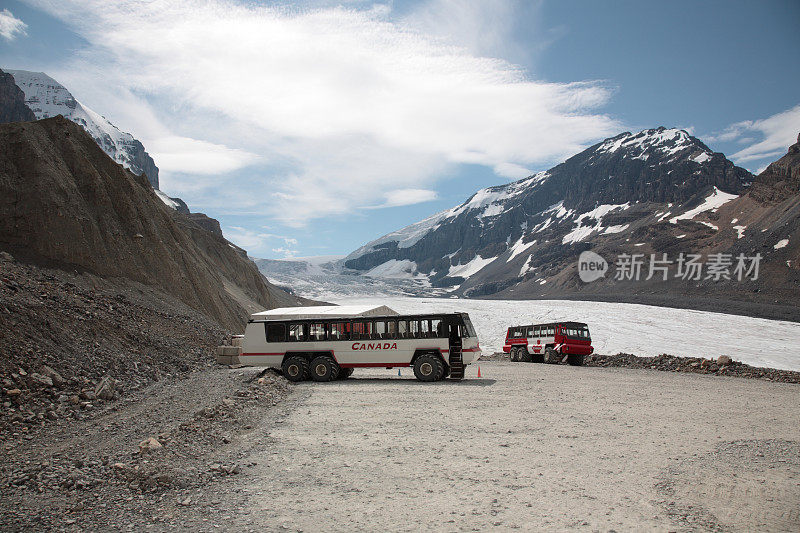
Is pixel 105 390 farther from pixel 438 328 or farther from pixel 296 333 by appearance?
pixel 438 328

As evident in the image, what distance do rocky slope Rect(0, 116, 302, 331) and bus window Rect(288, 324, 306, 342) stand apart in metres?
11.4

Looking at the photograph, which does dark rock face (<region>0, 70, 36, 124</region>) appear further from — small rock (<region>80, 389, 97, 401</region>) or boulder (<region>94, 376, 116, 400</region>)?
small rock (<region>80, 389, 97, 401</region>)

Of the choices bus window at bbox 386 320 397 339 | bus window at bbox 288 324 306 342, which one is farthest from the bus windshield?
bus window at bbox 288 324 306 342

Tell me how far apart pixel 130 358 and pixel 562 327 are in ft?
82.8

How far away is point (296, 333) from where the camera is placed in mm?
20531

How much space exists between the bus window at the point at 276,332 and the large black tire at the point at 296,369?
1.00 m

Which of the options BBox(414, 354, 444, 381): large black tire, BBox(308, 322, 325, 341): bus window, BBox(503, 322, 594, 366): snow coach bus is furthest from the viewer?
BBox(503, 322, 594, 366): snow coach bus

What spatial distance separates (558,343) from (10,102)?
449 feet

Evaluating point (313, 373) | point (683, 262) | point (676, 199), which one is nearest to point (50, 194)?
point (313, 373)

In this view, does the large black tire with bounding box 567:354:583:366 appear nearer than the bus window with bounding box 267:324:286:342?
No

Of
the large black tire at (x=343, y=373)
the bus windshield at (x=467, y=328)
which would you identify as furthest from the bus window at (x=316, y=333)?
the bus windshield at (x=467, y=328)

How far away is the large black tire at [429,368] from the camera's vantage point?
19562 mm

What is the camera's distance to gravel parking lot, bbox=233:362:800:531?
20.6 feet

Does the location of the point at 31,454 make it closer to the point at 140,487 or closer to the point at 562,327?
the point at 140,487
